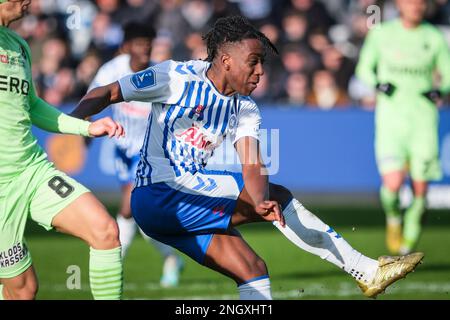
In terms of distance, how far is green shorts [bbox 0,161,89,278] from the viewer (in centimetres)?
603

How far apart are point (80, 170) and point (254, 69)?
1060 centimetres

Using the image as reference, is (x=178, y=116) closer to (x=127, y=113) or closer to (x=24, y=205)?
(x=24, y=205)

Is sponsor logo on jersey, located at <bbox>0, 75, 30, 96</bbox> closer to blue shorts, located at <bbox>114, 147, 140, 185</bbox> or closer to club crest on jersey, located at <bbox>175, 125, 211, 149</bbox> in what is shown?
club crest on jersey, located at <bbox>175, 125, 211, 149</bbox>

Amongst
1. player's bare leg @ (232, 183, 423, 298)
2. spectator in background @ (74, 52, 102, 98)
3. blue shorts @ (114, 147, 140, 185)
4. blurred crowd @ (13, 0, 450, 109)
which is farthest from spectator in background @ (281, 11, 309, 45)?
player's bare leg @ (232, 183, 423, 298)

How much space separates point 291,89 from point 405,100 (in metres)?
5.23

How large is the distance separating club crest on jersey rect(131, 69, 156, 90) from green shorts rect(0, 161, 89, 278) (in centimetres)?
80

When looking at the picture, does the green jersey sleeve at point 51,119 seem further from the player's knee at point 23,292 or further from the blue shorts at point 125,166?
the blue shorts at point 125,166

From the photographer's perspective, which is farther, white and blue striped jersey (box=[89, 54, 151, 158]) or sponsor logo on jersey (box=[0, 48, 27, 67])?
white and blue striped jersey (box=[89, 54, 151, 158])

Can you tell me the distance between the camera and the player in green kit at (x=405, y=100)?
1182 centimetres

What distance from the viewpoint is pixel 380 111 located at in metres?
12.2

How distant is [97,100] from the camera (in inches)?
250

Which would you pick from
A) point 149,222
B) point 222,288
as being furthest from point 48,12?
point 149,222

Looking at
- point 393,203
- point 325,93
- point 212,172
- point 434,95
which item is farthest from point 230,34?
point 325,93
